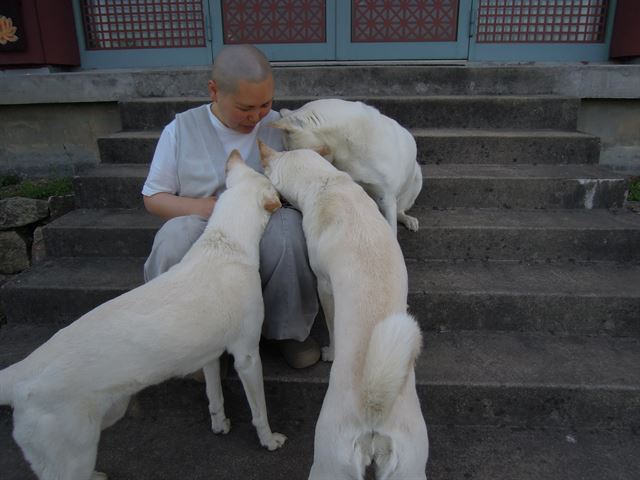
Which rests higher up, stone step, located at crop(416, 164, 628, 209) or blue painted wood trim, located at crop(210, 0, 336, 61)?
blue painted wood trim, located at crop(210, 0, 336, 61)

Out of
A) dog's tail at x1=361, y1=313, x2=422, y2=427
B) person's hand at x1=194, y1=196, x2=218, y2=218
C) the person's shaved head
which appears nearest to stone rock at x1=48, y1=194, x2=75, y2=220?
person's hand at x1=194, y1=196, x2=218, y2=218

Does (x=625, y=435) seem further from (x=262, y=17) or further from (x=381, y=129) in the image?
(x=262, y=17)

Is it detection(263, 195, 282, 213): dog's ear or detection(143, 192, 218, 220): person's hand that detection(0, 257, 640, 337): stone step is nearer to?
detection(143, 192, 218, 220): person's hand

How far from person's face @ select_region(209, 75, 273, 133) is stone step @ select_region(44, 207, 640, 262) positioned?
1.00 meters

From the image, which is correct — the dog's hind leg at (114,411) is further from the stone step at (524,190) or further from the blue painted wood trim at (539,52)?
the blue painted wood trim at (539,52)

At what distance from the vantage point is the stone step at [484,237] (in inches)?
103

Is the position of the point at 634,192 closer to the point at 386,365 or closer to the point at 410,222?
the point at 410,222

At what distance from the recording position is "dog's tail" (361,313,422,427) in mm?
1157

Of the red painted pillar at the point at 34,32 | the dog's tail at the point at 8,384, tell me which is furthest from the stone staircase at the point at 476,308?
the red painted pillar at the point at 34,32

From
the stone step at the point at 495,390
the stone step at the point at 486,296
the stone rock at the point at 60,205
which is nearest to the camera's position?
the stone step at the point at 495,390

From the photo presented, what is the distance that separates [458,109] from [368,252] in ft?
7.82

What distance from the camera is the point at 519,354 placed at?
2199mm

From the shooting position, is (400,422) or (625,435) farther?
(625,435)

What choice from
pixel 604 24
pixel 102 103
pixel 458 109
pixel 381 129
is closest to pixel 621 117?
pixel 604 24
